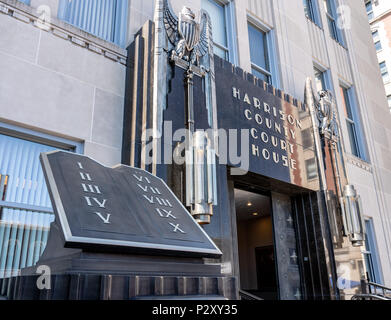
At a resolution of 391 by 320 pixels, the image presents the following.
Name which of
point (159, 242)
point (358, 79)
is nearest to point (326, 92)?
point (358, 79)

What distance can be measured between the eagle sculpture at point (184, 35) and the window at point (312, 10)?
22.8 ft

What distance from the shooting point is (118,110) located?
5.00m

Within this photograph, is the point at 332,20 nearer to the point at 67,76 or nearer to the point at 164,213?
the point at 67,76

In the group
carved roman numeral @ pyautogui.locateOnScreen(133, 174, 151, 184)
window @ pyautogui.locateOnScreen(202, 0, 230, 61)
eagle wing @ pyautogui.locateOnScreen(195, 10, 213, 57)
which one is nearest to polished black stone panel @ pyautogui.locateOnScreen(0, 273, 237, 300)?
carved roman numeral @ pyautogui.locateOnScreen(133, 174, 151, 184)

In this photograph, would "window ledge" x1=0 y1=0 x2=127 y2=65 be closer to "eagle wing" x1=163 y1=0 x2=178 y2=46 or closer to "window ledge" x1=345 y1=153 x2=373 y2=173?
"eagle wing" x1=163 y1=0 x2=178 y2=46

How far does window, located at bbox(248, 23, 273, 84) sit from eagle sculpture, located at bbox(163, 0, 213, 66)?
2.78 m

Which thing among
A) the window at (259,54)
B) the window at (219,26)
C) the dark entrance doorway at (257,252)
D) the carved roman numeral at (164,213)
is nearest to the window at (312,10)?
the window at (259,54)

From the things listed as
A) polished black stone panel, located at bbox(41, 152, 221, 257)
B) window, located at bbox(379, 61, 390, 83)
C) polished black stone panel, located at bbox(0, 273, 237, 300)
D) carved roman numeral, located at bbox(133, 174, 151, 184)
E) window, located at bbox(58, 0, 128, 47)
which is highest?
window, located at bbox(379, 61, 390, 83)

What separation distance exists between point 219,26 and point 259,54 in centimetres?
137

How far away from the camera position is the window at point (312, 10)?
36.0ft

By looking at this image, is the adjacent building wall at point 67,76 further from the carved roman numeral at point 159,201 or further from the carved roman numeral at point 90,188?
the carved roman numeral at point 90,188

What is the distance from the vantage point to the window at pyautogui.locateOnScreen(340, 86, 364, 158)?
10.4 metres

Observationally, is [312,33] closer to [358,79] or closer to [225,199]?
[358,79]

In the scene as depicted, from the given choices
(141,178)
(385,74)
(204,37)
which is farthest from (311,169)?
(385,74)
